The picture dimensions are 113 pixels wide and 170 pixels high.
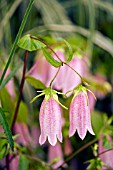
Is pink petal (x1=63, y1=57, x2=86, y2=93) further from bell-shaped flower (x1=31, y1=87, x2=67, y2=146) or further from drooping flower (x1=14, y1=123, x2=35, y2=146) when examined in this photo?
bell-shaped flower (x1=31, y1=87, x2=67, y2=146)

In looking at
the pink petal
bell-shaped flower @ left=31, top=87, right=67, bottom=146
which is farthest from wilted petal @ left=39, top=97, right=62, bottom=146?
the pink petal

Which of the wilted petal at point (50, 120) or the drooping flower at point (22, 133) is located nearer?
the wilted petal at point (50, 120)

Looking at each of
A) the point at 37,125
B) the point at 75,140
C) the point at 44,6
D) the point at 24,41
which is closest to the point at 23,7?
the point at 44,6

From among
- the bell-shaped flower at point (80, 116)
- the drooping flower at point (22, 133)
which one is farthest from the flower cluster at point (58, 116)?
the drooping flower at point (22, 133)

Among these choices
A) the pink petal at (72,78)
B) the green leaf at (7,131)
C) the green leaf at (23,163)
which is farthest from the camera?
the pink petal at (72,78)

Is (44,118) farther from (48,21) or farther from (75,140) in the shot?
(48,21)

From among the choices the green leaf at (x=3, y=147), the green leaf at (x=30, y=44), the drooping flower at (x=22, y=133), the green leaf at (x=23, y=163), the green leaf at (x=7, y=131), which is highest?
the green leaf at (x=30, y=44)

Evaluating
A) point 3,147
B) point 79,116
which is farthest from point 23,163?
point 79,116

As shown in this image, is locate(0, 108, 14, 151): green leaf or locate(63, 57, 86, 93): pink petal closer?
locate(0, 108, 14, 151): green leaf

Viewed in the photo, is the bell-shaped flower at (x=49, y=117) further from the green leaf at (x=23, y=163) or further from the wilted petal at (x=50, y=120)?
the green leaf at (x=23, y=163)
